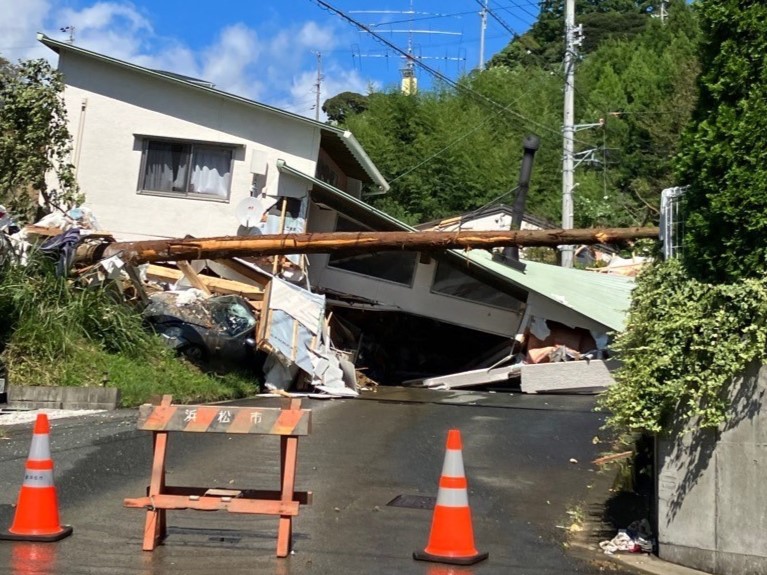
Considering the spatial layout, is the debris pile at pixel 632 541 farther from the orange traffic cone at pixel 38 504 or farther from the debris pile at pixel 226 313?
the debris pile at pixel 226 313

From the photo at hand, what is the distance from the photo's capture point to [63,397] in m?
12.2

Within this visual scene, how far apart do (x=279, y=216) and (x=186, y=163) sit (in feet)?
8.48

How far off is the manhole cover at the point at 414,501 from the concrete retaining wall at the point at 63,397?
19.2ft

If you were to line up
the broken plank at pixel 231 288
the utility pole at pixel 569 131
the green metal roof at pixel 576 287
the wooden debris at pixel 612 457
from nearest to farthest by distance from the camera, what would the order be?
the wooden debris at pixel 612 457
the broken plank at pixel 231 288
the green metal roof at pixel 576 287
the utility pole at pixel 569 131

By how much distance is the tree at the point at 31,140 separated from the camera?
16.4 m

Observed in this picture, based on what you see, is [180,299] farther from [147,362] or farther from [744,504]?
[744,504]

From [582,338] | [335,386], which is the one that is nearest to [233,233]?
[335,386]

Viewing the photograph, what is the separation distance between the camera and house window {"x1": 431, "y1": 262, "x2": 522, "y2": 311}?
20172 millimetres

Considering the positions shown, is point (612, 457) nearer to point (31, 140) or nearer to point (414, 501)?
point (414, 501)

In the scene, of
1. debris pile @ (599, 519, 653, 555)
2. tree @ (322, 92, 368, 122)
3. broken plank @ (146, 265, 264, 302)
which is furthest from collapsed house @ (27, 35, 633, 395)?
tree @ (322, 92, 368, 122)

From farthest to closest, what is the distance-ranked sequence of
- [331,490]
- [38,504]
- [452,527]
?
[331,490] → [38,504] → [452,527]

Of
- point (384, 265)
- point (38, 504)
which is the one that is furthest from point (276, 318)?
point (38, 504)

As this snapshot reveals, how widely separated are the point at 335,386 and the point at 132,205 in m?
6.34

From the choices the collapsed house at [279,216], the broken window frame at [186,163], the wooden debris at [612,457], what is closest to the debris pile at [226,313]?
the collapsed house at [279,216]
